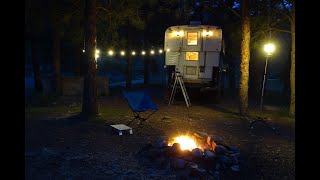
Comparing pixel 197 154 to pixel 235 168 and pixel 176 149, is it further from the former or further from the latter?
pixel 235 168

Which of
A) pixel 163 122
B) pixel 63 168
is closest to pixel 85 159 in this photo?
pixel 63 168

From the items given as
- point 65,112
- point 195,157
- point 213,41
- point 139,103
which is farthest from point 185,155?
point 213,41

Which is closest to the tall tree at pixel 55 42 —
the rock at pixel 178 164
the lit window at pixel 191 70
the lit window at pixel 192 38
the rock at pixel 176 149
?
the lit window at pixel 192 38

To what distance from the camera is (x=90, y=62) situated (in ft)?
37.8

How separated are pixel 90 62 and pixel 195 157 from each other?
6.58 meters

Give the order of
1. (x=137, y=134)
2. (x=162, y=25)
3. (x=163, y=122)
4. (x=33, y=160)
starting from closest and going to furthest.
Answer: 1. (x=33, y=160)
2. (x=137, y=134)
3. (x=163, y=122)
4. (x=162, y=25)

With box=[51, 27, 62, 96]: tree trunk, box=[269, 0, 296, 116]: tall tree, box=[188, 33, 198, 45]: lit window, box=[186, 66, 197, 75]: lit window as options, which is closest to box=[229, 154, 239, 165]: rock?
box=[269, 0, 296, 116]: tall tree

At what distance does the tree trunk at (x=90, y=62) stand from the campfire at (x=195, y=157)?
531cm

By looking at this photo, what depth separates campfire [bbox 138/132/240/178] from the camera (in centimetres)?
592

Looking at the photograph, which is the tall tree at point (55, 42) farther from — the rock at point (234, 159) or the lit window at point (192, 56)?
the rock at point (234, 159)

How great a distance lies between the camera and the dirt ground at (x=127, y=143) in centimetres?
588
